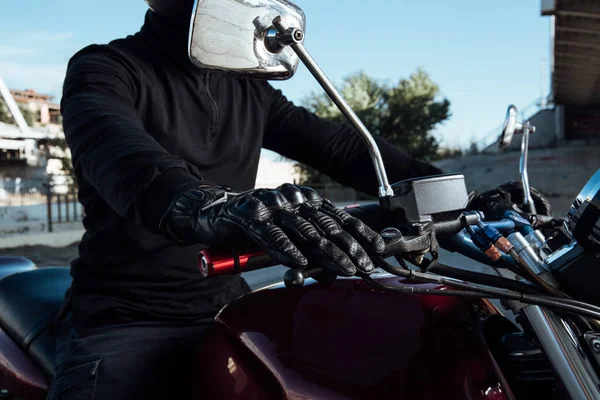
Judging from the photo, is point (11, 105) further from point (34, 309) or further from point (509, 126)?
point (509, 126)

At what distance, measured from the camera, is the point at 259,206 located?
2.57 feet

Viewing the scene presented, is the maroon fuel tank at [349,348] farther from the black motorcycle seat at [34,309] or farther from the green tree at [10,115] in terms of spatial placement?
the green tree at [10,115]

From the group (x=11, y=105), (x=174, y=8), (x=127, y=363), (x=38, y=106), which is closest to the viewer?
(x=127, y=363)

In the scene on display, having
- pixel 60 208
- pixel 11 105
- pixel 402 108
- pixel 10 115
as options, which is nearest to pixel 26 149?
pixel 11 105

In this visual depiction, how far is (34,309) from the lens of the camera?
1.72 meters

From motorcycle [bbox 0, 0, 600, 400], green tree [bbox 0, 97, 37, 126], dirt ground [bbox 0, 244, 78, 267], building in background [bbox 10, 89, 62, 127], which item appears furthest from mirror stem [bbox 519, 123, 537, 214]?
building in background [bbox 10, 89, 62, 127]

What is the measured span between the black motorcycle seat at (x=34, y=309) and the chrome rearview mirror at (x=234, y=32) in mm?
1104

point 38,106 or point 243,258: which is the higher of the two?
point 243,258

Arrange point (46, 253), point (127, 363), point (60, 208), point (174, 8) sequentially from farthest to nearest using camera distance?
point (60, 208)
point (46, 253)
point (174, 8)
point (127, 363)

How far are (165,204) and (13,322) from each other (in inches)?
44.1

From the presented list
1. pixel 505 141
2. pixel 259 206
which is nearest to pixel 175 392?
pixel 259 206

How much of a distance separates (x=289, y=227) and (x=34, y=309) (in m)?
1.28

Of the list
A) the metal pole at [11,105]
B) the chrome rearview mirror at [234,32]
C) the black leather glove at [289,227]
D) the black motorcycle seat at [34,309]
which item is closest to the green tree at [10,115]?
the metal pole at [11,105]

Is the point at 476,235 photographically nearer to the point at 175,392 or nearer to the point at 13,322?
the point at 175,392
